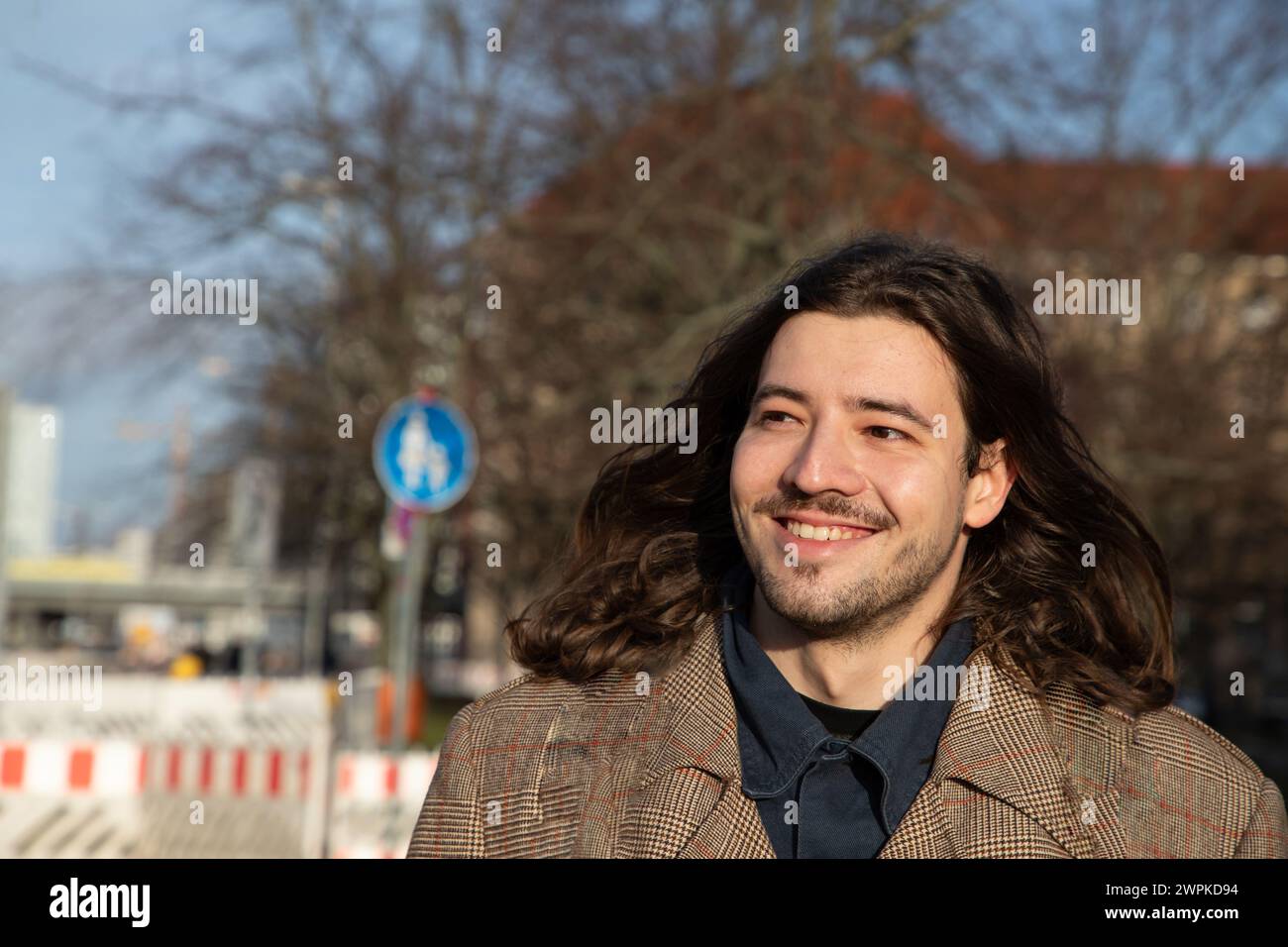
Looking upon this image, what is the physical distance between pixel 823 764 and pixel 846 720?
4.4 inches

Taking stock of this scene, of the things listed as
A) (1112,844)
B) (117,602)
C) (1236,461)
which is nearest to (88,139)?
(1236,461)

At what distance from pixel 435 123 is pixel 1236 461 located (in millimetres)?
10619

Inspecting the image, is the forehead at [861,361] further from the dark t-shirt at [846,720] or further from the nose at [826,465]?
the dark t-shirt at [846,720]

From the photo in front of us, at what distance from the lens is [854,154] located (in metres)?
16.7

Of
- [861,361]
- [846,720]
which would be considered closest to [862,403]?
[861,361]

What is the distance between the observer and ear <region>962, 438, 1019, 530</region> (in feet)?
11.4

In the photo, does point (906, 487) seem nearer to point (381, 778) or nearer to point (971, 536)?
point (971, 536)

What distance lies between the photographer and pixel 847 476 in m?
3.10

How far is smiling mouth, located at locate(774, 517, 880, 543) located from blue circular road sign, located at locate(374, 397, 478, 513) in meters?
8.02

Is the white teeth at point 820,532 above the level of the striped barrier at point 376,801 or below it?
above

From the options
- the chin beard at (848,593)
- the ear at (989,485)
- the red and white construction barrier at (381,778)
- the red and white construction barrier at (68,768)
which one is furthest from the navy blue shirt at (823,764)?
the red and white construction barrier at (381,778)

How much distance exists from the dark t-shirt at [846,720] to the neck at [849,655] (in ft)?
0.04

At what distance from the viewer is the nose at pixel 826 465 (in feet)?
10.1

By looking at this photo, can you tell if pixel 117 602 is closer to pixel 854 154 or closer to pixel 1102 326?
pixel 1102 326
